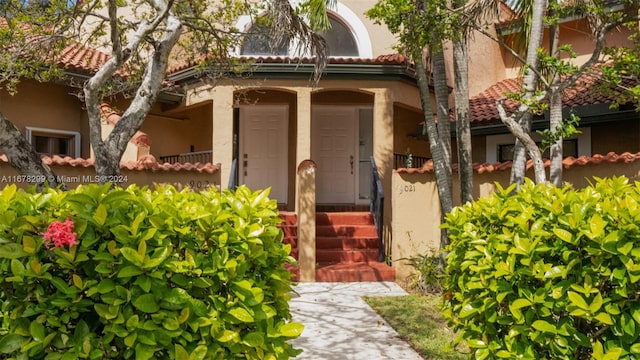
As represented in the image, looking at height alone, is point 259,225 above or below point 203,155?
below

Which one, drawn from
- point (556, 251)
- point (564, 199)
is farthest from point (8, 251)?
point (564, 199)

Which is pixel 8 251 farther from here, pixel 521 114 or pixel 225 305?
pixel 521 114

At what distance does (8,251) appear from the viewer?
2.26m

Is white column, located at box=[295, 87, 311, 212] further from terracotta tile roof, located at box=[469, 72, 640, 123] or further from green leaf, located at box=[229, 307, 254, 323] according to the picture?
green leaf, located at box=[229, 307, 254, 323]

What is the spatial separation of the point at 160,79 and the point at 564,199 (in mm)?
4803

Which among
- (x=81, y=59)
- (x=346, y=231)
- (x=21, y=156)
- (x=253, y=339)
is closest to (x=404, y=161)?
(x=346, y=231)

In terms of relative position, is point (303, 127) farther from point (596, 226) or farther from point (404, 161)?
point (596, 226)

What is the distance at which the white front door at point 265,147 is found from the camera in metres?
12.4

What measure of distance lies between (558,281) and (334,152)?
1009 centimetres

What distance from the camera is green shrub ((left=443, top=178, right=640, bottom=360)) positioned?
2.48 metres

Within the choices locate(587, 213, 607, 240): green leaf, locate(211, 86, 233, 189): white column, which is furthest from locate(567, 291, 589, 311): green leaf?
locate(211, 86, 233, 189): white column

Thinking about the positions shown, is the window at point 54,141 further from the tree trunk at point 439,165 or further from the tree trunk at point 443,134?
the tree trunk at point 443,134

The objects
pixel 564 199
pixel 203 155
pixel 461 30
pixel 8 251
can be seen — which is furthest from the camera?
pixel 203 155

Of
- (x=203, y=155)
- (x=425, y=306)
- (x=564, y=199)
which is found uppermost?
(x=203, y=155)
